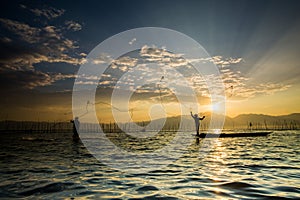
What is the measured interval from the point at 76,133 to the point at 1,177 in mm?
38853

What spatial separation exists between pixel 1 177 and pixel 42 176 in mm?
2002

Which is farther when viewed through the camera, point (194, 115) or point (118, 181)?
point (194, 115)

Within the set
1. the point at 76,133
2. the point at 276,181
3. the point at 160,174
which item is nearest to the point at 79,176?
the point at 160,174

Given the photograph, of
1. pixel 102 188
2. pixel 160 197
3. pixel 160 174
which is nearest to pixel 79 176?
pixel 102 188

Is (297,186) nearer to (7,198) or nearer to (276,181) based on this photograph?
(276,181)

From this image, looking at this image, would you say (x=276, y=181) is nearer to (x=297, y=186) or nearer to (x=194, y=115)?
(x=297, y=186)

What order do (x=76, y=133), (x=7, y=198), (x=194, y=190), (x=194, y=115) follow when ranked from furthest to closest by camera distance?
(x=194, y=115) < (x=76, y=133) < (x=194, y=190) < (x=7, y=198)

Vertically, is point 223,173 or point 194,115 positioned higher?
point 194,115

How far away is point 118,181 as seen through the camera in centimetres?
1090

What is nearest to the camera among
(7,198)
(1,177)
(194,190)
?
(7,198)

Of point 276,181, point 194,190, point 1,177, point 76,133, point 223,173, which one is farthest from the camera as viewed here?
point 76,133

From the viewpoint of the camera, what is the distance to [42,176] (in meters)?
12.2

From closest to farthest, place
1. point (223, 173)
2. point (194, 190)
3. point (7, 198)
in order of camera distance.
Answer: point (7, 198) < point (194, 190) < point (223, 173)

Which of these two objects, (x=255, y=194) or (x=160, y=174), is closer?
(x=255, y=194)
